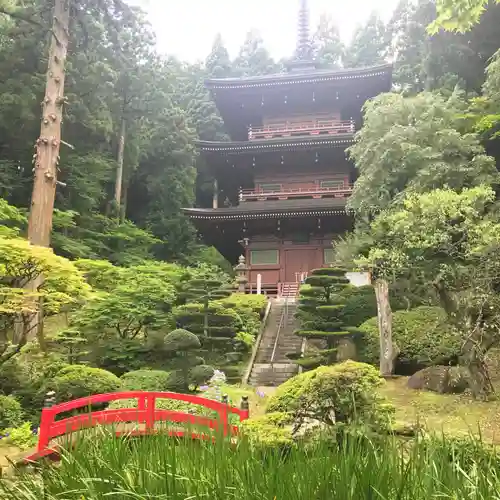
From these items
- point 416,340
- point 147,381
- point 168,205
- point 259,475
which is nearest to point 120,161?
point 168,205

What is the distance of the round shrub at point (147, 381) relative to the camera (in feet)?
29.8

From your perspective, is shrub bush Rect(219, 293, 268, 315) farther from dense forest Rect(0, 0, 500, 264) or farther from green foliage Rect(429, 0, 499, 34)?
green foliage Rect(429, 0, 499, 34)

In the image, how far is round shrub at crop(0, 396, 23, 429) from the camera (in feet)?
25.3

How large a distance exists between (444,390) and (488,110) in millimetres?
9541

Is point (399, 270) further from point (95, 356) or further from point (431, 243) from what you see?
point (95, 356)

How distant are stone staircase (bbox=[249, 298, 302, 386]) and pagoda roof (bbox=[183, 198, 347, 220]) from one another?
3.54m

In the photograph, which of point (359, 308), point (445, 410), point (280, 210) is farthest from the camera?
point (280, 210)

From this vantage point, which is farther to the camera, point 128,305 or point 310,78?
point 310,78

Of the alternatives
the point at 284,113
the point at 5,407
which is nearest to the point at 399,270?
the point at 5,407

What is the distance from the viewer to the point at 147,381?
933 centimetres

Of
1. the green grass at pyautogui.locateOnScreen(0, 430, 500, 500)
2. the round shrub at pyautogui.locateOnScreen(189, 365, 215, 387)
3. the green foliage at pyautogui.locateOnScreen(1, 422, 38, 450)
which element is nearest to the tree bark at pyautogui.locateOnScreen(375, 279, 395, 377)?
the round shrub at pyautogui.locateOnScreen(189, 365, 215, 387)

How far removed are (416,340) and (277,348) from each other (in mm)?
3519

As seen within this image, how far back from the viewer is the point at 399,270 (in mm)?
10328

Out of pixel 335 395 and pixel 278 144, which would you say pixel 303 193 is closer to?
pixel 278 144
